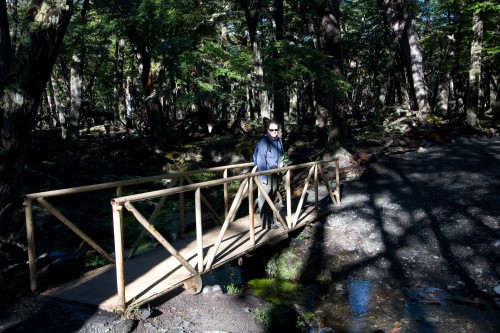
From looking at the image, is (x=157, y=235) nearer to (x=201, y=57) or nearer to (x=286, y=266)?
(x=286, y=266)

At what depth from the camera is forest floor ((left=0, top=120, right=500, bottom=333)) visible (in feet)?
15.6

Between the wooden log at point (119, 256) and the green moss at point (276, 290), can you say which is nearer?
the wooden log at point (119, 256)

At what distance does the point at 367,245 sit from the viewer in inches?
334

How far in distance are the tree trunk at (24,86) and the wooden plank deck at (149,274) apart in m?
1.47

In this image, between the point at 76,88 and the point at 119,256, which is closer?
the point at 119,256

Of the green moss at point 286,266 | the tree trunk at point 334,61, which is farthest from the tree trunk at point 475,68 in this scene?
the green moss at point 286,266

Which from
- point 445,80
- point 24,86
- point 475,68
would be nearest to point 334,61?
point 475,68

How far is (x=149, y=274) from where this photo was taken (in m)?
5.74

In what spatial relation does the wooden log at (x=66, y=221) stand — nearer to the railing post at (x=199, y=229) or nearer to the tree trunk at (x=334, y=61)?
the railing post at (x=199, y=229)

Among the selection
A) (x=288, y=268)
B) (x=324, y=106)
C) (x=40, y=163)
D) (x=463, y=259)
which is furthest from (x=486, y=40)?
(x=40, y=163)

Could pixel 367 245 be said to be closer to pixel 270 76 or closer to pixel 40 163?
pixel 270 76

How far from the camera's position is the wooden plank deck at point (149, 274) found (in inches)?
195

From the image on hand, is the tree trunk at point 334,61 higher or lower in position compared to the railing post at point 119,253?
higher

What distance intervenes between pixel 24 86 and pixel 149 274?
303 cm
